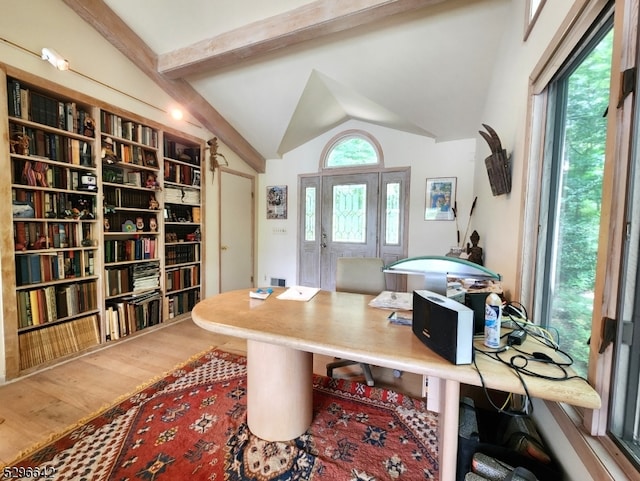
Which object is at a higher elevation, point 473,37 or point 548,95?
point 473,37

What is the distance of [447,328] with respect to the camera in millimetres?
938

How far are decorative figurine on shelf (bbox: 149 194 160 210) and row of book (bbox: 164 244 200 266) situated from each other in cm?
50

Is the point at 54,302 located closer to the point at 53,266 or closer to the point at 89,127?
the point at 53,266

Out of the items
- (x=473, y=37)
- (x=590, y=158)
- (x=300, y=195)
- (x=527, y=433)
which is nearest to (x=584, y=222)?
(x=590, y=158)

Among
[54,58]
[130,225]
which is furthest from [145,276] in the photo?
[54,58]

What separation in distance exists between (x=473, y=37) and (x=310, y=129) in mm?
2374

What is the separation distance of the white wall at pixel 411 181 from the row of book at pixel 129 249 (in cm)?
207

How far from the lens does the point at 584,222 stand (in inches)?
44.5

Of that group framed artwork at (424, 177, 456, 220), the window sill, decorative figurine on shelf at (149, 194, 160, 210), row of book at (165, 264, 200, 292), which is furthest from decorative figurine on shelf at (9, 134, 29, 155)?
framed artwork at (424, 177, 456, 220)

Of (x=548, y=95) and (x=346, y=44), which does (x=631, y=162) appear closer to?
(x=548, y=95)

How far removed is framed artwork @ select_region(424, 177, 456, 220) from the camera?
3.77 metres

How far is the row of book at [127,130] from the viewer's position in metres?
2.67

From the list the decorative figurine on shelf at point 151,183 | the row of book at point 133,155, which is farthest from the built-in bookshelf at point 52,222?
the decorative figurine on shelf at point 151,183

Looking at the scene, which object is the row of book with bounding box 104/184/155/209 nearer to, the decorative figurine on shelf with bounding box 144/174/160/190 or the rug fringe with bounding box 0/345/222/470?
the decorative figurine on shelf with bounding box 144/174/160/190
